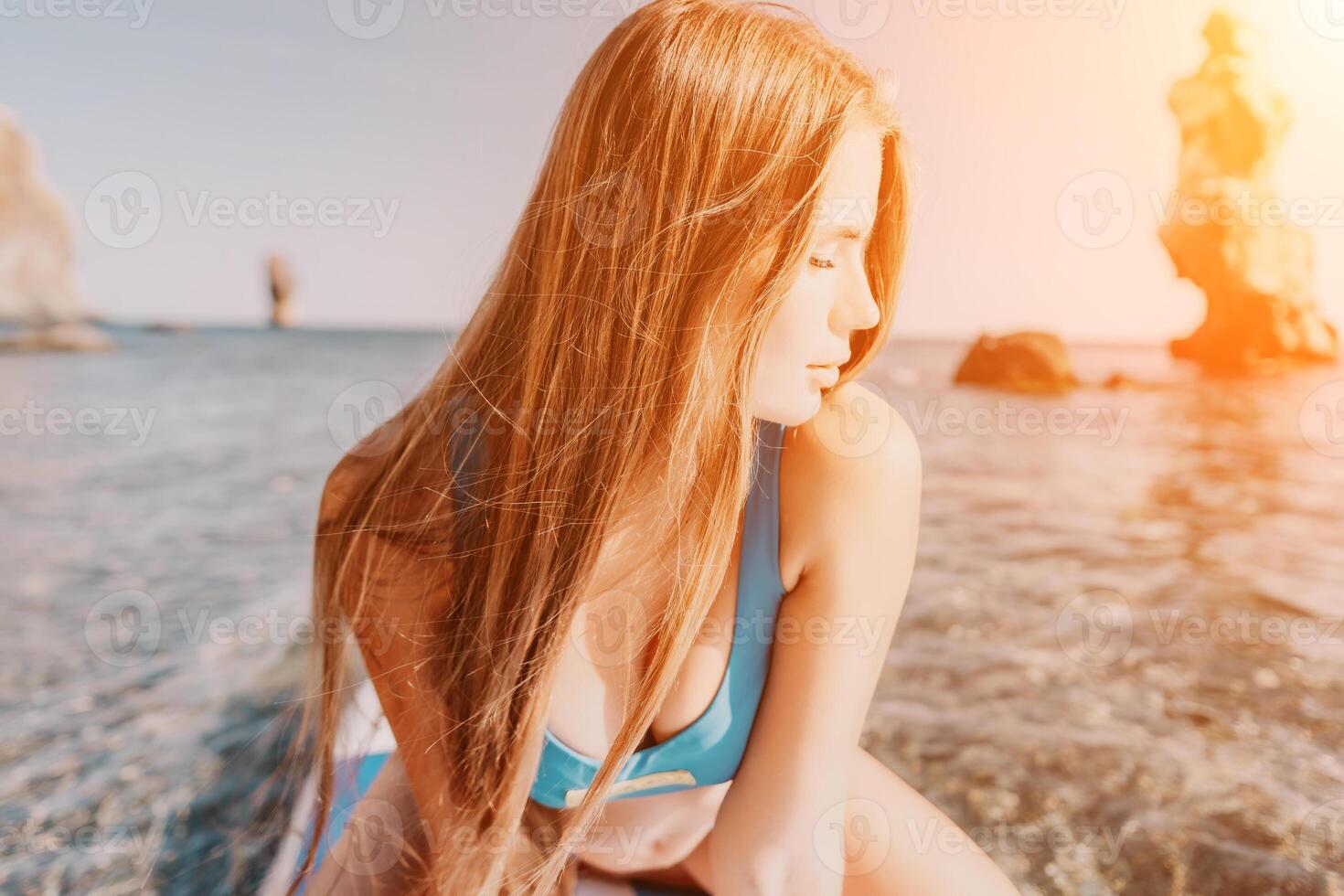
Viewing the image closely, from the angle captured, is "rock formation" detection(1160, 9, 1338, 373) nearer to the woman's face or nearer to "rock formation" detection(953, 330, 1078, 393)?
"rock formation" detection(953, 330, 1078, 393)

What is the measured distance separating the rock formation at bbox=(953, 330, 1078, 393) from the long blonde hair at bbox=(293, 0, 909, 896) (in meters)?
8.43

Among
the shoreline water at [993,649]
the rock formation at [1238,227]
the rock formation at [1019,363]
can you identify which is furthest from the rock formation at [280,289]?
the rock formation at [1238,227]

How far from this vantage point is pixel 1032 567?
5.02 meters

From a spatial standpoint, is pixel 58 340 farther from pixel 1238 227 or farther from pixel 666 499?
pixel 1238 227

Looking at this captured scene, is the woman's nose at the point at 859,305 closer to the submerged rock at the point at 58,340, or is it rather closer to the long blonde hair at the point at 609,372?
the long blonde hair at the point at 609,372

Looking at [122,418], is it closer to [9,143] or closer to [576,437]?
[9,143]

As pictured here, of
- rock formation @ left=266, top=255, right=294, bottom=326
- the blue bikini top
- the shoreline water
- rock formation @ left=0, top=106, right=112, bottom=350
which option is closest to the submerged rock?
rock formation @ left=0, top=106, right=112, bottom=350

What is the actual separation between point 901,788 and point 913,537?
43cm

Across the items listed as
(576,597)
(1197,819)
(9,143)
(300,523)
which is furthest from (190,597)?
(9,143)

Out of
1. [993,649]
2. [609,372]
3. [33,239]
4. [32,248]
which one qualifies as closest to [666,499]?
[609,372]

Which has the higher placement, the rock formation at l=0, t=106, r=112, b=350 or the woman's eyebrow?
the woman's eyebrow

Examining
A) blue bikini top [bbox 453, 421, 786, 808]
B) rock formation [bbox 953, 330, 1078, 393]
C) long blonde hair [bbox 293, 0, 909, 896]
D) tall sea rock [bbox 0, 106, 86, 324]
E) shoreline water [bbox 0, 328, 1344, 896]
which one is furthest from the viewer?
tall sea rock [bbox 0, 106, 86, 324]

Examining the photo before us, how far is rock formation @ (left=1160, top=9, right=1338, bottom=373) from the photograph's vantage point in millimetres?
7957

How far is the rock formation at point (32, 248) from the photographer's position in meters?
15.8
